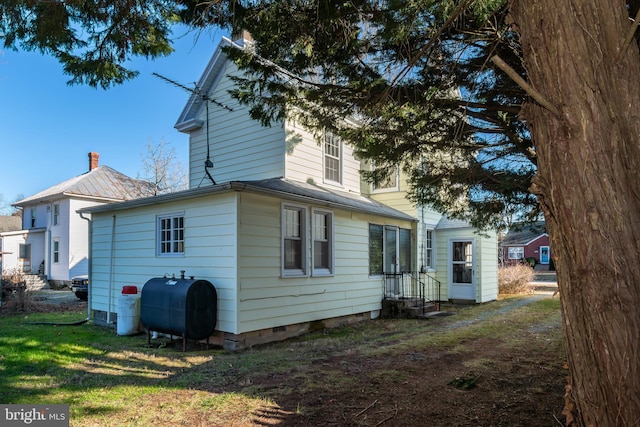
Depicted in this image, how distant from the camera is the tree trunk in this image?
2109 mm

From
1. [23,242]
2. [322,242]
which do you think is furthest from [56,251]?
[322,242]

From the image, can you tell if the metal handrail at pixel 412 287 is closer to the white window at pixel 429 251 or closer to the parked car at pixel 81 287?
the white window at pixel 429 251

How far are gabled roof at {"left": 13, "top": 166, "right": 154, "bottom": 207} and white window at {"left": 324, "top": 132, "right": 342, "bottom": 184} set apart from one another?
17445 millimetres

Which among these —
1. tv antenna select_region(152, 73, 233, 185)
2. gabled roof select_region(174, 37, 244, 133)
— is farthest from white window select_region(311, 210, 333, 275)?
gabled roof select_region(174, 37, 244, 133)

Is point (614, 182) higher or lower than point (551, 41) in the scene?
lower

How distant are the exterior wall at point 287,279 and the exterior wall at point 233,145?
2151 mm

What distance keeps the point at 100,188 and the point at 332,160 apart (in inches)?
719

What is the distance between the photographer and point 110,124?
30.2 metres

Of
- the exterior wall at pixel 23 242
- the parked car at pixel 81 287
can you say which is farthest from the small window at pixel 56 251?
the parked car at pixel 81 287

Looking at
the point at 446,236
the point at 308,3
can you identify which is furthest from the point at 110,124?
the point at 308,3

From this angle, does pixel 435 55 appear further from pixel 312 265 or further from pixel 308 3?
pixel 312 265

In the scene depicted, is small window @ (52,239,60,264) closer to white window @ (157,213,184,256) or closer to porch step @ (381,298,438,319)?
white window @ (157,213,184,256)

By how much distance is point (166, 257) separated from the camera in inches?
356

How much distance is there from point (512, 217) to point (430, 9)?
5.23 m
